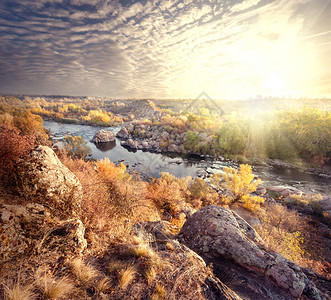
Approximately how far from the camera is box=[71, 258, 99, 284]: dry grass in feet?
8.57

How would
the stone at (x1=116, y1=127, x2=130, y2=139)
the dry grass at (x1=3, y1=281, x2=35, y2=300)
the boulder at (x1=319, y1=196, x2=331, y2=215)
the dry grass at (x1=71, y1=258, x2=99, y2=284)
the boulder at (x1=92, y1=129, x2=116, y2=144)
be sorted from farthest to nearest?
1. the stone at (x1=116, y1=127, x2=130, y2=139)
2. the boulder at (x1=92, y1=129, x2=116, y2=144)
3. the boulder at (x1=319, y1=196, x2=331, y2=215)
4. the dry grass at (x1=71, y1=258, x2=99, y2=284)
5. the dry grass at (x1=3, y1=281, x2=35, y2=300)

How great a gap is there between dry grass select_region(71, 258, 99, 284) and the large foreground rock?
3.68 m

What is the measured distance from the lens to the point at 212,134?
177 feet

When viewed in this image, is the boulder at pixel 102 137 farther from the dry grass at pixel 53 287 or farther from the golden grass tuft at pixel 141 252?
the dry grass at pixel 53 287

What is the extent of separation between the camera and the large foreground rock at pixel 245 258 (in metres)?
3.89

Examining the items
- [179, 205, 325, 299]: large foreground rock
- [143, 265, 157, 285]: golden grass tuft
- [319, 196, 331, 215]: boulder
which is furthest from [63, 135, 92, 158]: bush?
[319, 196, 331, 215]: boulder

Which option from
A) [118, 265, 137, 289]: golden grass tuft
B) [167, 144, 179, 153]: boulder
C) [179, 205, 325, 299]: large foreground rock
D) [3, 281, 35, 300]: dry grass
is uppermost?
[3, 281, 35, 300]: dry grass

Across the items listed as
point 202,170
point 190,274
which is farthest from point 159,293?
point 202,170

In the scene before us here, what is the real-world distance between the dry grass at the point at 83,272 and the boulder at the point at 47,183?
4.73 ft

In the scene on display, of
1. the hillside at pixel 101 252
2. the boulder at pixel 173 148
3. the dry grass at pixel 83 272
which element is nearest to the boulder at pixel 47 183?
the hillside at pixel 101 252

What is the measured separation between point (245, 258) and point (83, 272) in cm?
482

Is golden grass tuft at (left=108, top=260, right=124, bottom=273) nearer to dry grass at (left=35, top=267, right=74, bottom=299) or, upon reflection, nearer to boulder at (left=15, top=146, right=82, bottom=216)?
dry grass at (left=35, top=267, right=74, bottom=299)

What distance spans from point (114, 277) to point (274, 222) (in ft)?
67.2

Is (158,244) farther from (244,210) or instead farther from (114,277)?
(244,210)
